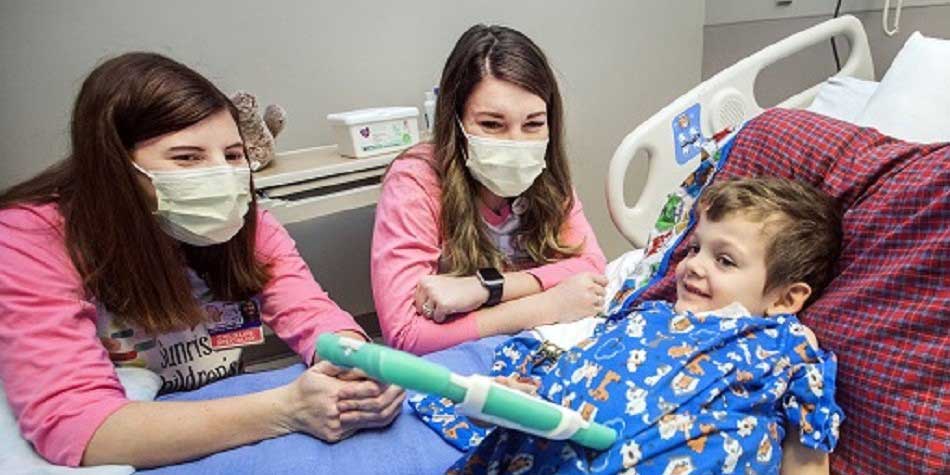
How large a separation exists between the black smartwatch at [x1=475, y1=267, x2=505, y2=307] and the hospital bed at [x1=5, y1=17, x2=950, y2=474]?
0.35 ft

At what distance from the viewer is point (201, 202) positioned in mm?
1300

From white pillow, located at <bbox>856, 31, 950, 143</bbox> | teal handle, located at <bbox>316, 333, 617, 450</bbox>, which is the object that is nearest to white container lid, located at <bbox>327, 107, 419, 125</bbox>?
white pillow, located at <bbox>856, 31, 950, 143</bbox>

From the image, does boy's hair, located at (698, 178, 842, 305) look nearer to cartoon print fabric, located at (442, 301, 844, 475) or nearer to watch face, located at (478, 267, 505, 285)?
cartoon print fabric, located at (442, 301, 844, 475)

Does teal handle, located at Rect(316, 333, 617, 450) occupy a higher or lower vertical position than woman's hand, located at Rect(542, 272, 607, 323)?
higher

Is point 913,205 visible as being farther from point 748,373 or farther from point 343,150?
point 343,150

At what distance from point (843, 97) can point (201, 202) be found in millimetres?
1662

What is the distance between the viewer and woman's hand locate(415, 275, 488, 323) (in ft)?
5.00

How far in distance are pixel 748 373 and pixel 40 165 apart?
229cm

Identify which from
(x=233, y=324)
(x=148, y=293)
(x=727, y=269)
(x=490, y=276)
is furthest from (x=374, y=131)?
(x=727, y=269)

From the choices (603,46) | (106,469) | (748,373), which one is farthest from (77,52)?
(748,373)

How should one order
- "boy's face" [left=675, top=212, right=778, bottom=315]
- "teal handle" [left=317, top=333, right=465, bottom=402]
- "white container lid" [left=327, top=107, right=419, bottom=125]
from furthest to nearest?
"white container lid" [left=327, top=107, right=419, bottom=125] < "boy's face" [left=675, top=212, right=778, bottom=315] < "teal handle" [left=317, top=333, right=465, bottom=402]

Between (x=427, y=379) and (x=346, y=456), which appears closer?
(x=427, y=379)

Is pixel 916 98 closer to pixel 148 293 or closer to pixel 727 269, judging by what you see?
pixel 727 269

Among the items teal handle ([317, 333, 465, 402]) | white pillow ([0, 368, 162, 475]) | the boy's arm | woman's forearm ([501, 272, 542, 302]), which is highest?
teal handle ([317, 333, 465, 402])
